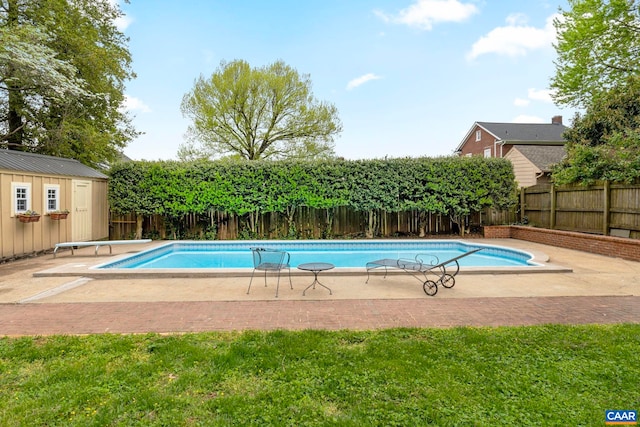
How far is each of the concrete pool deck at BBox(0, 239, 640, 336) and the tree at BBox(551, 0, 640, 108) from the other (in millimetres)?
13913

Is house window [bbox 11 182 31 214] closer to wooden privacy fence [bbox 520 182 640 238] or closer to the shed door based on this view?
the shed door

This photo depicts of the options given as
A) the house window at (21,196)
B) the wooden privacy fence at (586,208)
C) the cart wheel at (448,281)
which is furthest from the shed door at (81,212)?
the wooden privacy fence at (586,208)

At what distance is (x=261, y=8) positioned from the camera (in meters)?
13.8

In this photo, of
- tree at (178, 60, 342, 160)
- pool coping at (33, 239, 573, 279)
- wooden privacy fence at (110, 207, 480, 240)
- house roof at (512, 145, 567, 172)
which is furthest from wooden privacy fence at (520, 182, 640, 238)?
tree at (178, 60, 342, 160)

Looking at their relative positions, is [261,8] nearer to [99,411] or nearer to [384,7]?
[384,7]

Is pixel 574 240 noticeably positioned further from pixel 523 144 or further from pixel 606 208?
pixel 523 144

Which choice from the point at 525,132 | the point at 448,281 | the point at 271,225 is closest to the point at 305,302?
the point at 448,281

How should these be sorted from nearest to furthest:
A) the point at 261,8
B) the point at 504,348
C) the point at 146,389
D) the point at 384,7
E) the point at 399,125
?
the point at 146,389 < the point at 504,348 < the point at 384,7 < the point at 261,8 < the point at 399,125

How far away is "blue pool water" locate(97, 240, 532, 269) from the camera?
32.2 feet

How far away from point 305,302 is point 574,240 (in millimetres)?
9232

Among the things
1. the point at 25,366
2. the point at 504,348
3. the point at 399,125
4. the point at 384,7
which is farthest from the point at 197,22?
the point at 504,348

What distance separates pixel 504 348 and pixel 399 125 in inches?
725

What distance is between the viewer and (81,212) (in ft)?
37.5

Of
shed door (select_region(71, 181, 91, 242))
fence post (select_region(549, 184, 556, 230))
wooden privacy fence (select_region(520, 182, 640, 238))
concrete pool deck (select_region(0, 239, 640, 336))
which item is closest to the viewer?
concrete pool deck (select_region(0, 239, 640, 336))
